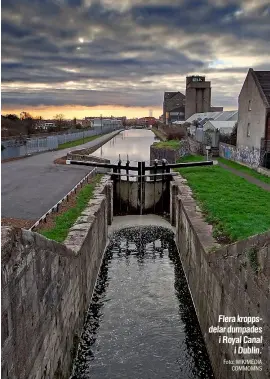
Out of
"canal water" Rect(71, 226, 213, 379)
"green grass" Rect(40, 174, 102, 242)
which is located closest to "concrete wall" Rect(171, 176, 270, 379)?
"canal water" Rect(71, 226, 213, 379)

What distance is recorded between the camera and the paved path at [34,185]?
1562 centimetres

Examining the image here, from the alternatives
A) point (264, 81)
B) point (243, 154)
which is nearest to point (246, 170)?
point (243, 154)

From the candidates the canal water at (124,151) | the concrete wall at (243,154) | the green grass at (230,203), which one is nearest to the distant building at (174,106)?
the canal water at (124,151)

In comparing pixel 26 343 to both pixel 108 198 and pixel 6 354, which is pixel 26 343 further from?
pixel 108 198

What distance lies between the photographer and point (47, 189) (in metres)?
20.3

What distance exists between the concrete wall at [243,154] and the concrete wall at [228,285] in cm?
1667

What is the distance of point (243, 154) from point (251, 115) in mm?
3246

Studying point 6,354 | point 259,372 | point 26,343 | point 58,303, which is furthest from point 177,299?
point 6,354

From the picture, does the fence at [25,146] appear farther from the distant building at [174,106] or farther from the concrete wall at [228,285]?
the distant building at [174,106]

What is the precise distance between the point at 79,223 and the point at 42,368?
6525 millimetres

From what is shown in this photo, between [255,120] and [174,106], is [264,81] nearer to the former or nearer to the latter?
[255,120]

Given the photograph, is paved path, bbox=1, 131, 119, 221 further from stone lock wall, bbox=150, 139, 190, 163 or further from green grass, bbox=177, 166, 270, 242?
stone lock wall, bbox=150, 139, 190, 163

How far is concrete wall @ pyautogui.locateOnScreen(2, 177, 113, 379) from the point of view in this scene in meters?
5.82

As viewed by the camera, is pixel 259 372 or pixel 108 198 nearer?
pixel 259 372
